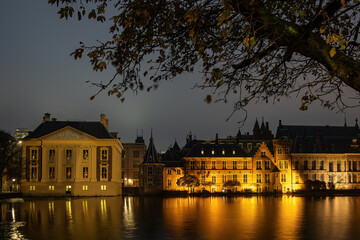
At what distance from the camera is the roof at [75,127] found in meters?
66.6

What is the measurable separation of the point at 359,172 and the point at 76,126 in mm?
49325

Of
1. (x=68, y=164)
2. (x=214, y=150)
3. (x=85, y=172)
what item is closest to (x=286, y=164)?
(x=214, y=150)

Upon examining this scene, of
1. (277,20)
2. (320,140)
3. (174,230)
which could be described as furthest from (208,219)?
(320,140)

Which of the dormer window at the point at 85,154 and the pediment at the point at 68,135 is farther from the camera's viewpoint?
the dormer window at the point at 85,154

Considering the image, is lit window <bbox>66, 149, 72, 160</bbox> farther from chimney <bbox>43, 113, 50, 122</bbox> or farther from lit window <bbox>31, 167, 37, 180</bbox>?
chimney <bbox>43, 113, 50, 122</bbox>

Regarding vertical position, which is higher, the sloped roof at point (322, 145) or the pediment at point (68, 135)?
the pediment at point (68, 135)

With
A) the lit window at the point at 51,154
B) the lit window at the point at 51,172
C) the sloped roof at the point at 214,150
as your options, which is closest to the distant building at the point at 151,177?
the sloped roof at the point at 214,150

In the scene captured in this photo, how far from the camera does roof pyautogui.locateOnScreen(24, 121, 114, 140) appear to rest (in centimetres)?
6656

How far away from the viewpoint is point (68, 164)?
214 feet

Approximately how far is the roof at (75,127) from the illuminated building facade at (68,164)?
68 centimetres

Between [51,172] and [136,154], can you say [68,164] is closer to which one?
[51,172]

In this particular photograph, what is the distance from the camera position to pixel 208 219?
26.8 m

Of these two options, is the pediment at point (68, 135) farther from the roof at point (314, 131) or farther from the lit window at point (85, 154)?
the roof at point (314, 131)

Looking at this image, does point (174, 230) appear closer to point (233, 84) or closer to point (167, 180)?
point (233, 84)
